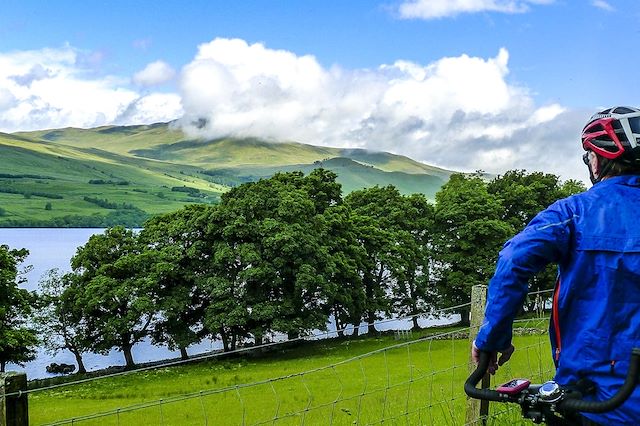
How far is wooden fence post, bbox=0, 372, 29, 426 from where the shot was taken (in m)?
4.35

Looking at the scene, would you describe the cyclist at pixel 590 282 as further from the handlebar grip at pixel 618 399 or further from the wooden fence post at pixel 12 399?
the wooden fence post at pixel 12 399

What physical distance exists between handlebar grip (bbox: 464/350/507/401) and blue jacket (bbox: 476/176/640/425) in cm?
6

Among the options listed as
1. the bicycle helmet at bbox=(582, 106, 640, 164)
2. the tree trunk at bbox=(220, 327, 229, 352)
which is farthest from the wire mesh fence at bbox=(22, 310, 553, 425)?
the bicycle helmet at bbox=(582, 106, 640, 164)

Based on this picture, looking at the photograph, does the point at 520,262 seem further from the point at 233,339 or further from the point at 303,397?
the point at 233,339

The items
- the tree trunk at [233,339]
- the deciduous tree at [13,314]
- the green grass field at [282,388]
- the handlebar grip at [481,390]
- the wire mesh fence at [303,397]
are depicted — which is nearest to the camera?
the handlebar grip at [481,390]

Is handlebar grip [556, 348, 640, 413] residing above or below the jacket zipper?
below

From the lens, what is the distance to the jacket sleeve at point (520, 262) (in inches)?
104

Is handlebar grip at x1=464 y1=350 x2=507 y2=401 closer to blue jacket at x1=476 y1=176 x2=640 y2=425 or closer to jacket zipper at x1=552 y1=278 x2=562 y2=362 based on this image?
blue jacket at x1=476 y1=176 x2=640 y2=425

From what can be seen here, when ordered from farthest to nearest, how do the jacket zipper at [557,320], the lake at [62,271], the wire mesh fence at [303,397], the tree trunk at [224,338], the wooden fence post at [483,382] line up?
1. the lake at [62,271]
2. the tree trunk at [224,338]
3. the wire mesh fence at [303,397]
4. the wooden fence post at [483,382]
5. the jacket zipper at [557,320]

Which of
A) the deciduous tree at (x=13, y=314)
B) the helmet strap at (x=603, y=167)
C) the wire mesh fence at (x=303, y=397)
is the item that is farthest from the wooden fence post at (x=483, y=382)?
the deciduous tree at (x=13, y=314)

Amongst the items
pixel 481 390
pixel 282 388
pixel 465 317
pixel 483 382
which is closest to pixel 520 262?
pixel 481 390

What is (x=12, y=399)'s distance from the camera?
14.4ft

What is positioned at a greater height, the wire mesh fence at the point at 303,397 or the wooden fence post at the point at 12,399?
the wooden fence post at the point at 12,399

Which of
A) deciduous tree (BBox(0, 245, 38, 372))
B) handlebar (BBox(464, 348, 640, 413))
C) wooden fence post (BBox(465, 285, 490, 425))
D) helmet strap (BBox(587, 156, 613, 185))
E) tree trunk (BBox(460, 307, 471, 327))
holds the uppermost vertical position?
helmet strap (BBox(587, 156, 613, 185))
